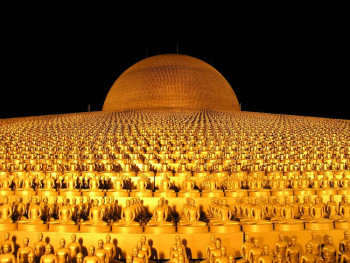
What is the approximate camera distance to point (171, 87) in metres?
27.5

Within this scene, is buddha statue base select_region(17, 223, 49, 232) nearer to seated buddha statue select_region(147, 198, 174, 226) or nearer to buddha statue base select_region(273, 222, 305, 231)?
seated buddha statue select_region(147, 198, 174, 226)

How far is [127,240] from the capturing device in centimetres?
548

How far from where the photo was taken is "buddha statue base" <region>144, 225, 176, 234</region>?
5590 millimetres

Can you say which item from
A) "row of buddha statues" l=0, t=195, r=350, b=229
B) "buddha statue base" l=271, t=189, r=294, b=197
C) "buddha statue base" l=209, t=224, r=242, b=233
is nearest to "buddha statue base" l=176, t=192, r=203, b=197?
"row of buddha statues" l=0, t=195, r=350, b=229

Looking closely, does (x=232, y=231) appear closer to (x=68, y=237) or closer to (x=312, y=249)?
(x=312, y=249)

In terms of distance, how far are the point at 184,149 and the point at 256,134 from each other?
367cm

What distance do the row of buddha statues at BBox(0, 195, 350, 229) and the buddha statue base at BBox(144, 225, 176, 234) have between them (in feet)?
0.26

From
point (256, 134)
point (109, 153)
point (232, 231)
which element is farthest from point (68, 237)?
point (256, 134)

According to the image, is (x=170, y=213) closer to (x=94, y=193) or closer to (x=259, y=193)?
(x=94, y=193)

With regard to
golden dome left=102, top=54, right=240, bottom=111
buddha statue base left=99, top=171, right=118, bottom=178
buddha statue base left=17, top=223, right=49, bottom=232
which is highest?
golden dome left=102, top=54, right=240, bottom=111

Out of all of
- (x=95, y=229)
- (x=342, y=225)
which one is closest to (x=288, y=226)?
(x=342, y=225)

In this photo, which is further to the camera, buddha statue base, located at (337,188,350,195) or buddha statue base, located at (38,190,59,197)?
buddha statue base, located at (337,188,350,195)

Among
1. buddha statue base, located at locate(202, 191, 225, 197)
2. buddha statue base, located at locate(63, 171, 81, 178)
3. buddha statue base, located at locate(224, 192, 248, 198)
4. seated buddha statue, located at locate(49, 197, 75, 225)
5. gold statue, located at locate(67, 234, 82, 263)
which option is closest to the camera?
gold statue, located at locate(67, 234, 82, 263)

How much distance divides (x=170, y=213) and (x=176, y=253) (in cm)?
209
